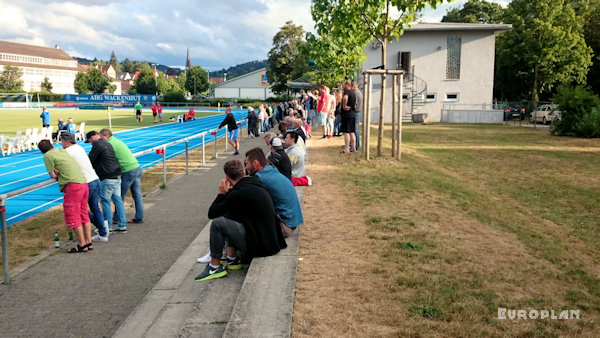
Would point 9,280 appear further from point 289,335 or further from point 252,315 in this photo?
point 289,335

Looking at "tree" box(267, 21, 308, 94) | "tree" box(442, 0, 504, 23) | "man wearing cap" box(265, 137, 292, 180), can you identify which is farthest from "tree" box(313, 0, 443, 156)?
"tree" box(267, 21, 308, 94)

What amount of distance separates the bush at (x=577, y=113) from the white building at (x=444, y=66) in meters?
14.7

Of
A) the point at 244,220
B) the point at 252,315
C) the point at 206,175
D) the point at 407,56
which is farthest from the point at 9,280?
the point at 407,56

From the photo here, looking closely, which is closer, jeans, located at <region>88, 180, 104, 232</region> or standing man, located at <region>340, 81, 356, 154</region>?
jeans, located at <region>88, 180, 104, 232</region>

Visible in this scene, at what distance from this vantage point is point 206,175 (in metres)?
14.8

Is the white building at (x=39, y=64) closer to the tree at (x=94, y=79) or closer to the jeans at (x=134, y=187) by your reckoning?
the tree at (x=94, y=79)

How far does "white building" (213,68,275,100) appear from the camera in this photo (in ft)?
385

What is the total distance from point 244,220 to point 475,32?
41.0m

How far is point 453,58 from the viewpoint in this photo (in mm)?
42625

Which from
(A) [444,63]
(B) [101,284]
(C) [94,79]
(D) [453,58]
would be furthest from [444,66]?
(C) [94,79]

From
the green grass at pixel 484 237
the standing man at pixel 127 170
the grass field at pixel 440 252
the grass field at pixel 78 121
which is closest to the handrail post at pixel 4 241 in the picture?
the standing man at pixel 127 170

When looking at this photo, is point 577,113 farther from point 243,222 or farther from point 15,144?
point 15,144

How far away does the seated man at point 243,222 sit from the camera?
571cm

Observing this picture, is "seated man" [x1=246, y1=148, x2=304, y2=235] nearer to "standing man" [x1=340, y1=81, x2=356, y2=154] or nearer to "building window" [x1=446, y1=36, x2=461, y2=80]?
"standing man" [x1=340, y1=81, x2=356, y2=154]
